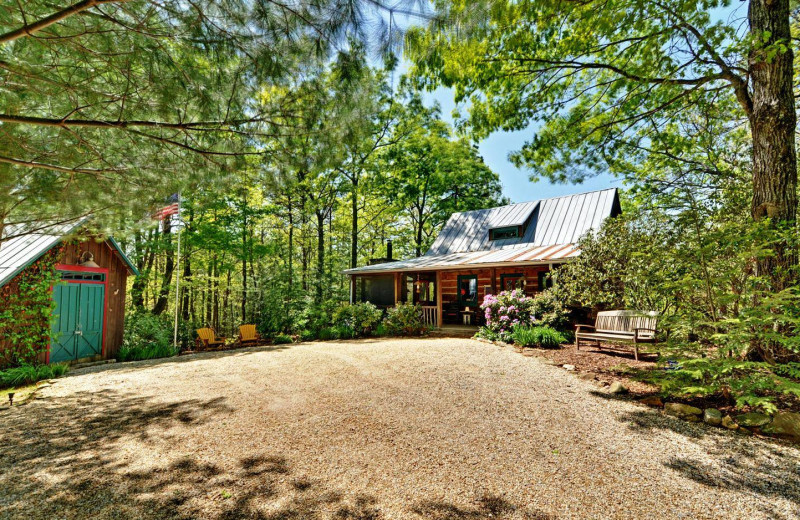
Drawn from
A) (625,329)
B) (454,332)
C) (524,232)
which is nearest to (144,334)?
(454,332)

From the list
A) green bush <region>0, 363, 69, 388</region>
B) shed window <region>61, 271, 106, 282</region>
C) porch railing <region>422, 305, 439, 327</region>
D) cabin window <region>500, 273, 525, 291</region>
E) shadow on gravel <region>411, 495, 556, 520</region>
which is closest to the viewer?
shadow on gravel <region>411, 495, 556, 520</region>

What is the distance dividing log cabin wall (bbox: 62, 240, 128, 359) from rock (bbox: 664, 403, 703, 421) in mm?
11479

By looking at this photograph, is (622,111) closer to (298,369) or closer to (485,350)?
(485,350)

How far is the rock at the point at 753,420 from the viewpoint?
3.52m

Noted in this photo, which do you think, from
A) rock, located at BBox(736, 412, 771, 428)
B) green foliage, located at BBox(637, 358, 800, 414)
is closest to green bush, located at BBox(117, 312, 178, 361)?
green foliage, located at BBox(637, 358, 800, 414)

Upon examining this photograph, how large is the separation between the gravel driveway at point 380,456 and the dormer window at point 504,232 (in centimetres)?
991

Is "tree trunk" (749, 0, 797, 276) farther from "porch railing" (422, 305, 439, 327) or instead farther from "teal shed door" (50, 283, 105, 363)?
"teal shed door" (50, 283, 105, 363)

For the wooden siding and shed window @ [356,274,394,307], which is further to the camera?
shed window @ [356,274,394,307]

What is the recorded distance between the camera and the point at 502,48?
5.93m

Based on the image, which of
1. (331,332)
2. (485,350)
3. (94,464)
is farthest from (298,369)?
(331,332)

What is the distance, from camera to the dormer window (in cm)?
1445

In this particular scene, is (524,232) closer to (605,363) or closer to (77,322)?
(605,363)

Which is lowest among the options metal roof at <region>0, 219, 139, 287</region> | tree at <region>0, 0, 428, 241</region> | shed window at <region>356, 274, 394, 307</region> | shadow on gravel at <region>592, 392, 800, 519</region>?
shadow on gravel at <region>592, 392, 800, 519</region>

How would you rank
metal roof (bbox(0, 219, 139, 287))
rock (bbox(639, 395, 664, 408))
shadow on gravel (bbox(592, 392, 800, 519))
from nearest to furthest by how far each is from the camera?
shadow on gravel (bbox(592, 392, 800, 519)) → rock (bbox(639, 395, 664, 408)) → metal roof (bbox(0, 219, 139, 287))
